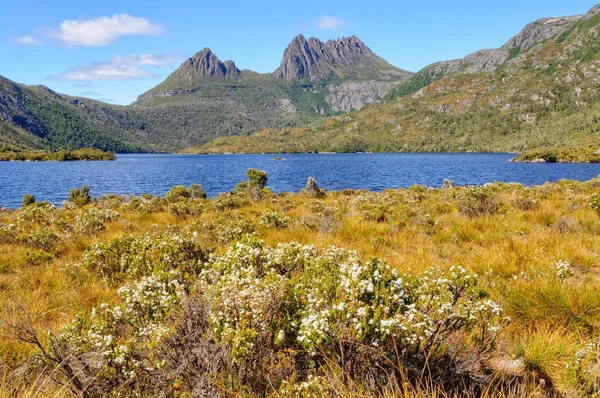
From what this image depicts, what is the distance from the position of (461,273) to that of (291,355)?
2.50 metres

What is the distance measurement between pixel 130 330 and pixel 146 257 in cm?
285

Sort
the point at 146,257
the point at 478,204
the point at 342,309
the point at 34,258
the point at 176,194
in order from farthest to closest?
1. the point at 176,194
2. the point at 478,204
3. the point at 34,258
4. the point at 146,257
5. the point at 342,309

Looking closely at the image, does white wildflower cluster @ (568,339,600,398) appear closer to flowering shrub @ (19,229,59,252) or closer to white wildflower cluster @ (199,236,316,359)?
white wildflower cluster @ (199,236,316,359)

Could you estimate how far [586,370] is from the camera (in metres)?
3.68

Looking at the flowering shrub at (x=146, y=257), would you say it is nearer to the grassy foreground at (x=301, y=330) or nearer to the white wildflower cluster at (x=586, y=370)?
the grassy foreground at (x=301, y=330)

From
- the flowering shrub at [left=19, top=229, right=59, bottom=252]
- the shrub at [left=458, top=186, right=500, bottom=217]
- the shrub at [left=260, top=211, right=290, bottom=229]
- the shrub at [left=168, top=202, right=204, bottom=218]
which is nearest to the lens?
the flowering shrub at [left=19, top=229, right=59, bottom=252]

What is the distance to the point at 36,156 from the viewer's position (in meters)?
193

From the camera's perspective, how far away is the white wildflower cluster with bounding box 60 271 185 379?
3.56 m

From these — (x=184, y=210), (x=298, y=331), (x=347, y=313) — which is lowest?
(x=184, y=210)

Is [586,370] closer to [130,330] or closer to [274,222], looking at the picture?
[130,330]

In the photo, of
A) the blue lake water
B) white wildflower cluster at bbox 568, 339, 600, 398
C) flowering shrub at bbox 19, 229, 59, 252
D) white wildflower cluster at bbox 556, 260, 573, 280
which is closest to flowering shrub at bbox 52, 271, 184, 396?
white wildflower cluster at bbox 568, 339, 600, 398

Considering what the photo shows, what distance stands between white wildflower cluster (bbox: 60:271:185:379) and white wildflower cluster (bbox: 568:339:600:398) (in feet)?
14.5

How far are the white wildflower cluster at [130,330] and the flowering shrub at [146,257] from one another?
132 centimetres

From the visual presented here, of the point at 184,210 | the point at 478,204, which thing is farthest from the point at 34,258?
the point at 478,204
